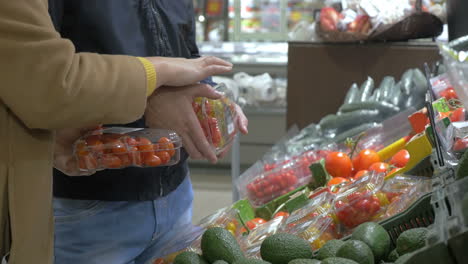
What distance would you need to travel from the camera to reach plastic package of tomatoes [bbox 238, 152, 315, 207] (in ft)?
8.75

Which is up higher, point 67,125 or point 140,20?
point 140,20

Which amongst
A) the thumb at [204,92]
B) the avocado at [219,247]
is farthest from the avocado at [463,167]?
the thumb at [204,92]

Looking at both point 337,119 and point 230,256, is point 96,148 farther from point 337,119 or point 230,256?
point 337,119

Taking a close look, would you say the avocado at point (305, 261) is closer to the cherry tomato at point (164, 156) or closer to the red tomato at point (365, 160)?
the cherry tomato at point (164, 156)

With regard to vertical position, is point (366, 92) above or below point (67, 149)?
below

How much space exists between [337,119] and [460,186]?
7.74 feet

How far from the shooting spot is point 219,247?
1.65 meters

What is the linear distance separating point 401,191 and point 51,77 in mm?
1013

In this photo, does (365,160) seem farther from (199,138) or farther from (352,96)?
(352,96)

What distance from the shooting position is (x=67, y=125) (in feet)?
4.86

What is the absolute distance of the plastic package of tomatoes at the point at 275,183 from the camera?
8.75 ft

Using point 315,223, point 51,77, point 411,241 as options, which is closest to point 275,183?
point 315,223

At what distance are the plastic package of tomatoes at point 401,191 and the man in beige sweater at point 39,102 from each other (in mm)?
712

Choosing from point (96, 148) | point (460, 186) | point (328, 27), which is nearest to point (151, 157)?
point (96, 148)
